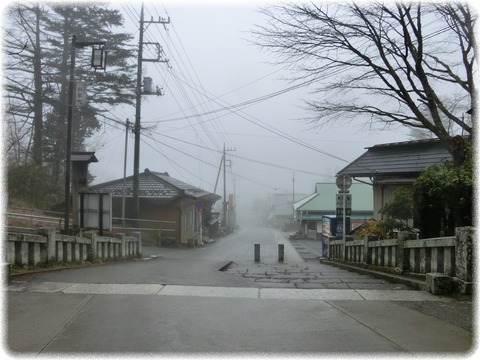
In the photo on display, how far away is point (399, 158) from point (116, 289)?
597 inches

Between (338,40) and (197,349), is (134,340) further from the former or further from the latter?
(338,40)

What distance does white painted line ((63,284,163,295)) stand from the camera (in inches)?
271

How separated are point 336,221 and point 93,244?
1360 centimetres

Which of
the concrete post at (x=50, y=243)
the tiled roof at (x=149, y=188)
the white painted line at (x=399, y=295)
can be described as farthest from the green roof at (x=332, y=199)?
the concrete post at (x=50, y=243)

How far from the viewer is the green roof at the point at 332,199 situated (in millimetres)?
45544

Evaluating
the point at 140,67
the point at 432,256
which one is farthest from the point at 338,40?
the point at 140,67

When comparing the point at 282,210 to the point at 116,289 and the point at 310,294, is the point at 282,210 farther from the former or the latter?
the point at 116,289

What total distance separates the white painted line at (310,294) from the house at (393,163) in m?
10.7

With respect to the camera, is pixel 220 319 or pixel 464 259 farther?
pixel 464 259

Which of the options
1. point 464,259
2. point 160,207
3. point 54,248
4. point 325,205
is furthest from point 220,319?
point 325,205

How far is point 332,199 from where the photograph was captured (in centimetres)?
5262

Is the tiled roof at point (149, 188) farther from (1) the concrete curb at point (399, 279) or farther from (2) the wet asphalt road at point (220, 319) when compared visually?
A: (2) the wet asphalt road at point (220, 319)

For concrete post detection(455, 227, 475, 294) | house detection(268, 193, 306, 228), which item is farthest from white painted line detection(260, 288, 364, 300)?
house detection(268, 193, 306, 228)

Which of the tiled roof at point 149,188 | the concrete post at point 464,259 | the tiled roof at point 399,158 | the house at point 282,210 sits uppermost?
the tiled roof at point 399,158
